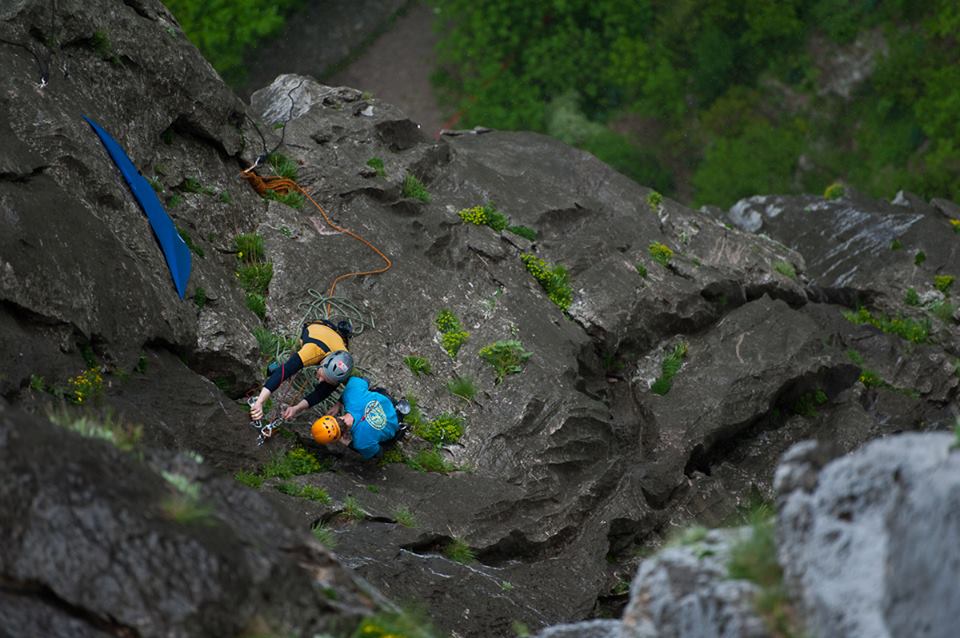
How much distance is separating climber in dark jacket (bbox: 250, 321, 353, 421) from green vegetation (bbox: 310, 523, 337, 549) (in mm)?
1817

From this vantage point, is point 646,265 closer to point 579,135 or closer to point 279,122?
point 279,122

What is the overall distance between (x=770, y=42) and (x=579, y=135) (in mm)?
8867

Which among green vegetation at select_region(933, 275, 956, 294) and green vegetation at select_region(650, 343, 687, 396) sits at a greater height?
green vegetation at select_region(933, 275, 956, 294)

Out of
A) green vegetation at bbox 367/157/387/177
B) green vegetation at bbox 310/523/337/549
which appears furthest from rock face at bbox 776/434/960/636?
green vegetation at bbox 367/157/387/177

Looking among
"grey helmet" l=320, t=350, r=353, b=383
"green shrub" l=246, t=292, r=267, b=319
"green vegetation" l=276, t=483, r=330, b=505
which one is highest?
"green shrub" l=246, t=292, r=267, b=319

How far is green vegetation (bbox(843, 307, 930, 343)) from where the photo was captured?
80.5 ft

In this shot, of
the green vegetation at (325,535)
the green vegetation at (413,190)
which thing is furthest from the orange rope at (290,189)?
the green vegetation at (325,535)

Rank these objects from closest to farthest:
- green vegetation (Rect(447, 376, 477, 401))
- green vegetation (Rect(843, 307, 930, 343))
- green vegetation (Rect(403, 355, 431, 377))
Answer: green vegetation (Rect(447, 376, 477, 401)) → green vegetation (Rect(403, 355, 431, 377)) → green vegetation (Rect(843, 307, 930, 343))

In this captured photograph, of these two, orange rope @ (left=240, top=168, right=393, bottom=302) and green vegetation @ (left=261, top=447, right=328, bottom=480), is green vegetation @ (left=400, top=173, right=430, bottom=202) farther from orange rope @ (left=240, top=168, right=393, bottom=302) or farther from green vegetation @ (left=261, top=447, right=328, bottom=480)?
green vegetation @ (left=261, top=447, right=328, bottom=480)

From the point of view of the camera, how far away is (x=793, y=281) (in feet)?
76.5

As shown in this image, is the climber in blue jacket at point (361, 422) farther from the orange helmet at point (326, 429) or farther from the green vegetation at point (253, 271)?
the green vegetation at point (253, 271)

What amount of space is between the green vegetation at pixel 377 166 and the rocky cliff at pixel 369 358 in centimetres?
17

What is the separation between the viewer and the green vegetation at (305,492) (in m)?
14.1

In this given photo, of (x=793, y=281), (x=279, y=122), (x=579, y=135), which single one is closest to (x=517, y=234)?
(x=279, y=122)
